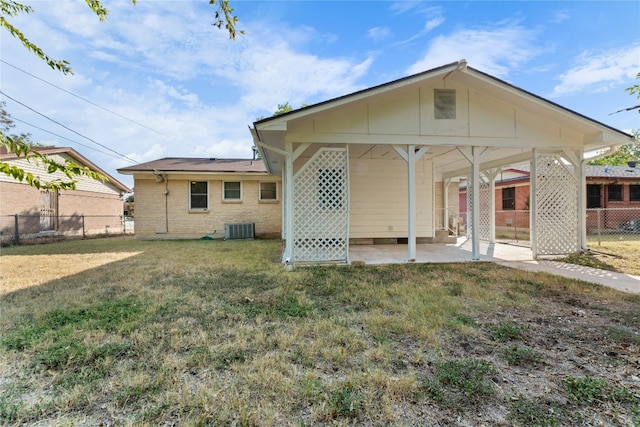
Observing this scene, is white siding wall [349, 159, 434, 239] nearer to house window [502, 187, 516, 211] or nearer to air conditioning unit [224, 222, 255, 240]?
air conditioning unit [224, 222, 255, 240]

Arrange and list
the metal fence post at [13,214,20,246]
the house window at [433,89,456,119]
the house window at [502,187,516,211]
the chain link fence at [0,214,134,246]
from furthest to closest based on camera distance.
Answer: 1. the house window at [502,187,516,211]
2. the chain link fence at [0,214,134,246]
3. the metal fence post at [13,214,20,246]
4. the house window at [433,89,456,119]

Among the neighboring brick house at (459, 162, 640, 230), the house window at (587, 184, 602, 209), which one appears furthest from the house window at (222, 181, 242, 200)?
the house window at (587, 184, 602, 209)

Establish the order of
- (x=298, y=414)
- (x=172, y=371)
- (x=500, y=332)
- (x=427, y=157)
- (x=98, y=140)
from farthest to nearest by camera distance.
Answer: (x=98, y=140), (x=427, y=157), (x=500, y=332), (x=172, y=371), (x=298, y=414)

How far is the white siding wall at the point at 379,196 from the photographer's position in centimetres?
1004

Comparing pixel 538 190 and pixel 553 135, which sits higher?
pixel 553 135

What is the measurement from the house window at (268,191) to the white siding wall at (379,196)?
4.82 metres

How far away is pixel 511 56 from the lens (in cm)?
1080

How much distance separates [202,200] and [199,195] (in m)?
0.26

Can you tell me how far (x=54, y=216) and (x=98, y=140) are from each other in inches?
347

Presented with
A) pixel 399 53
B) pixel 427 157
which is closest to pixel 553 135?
pixel 427 157

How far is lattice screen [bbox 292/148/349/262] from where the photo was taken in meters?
6.80

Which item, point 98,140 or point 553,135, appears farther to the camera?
point 98,140

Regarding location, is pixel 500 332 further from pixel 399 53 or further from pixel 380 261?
pixel 399 53

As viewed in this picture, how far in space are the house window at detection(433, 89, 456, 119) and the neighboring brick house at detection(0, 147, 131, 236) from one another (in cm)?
1183
